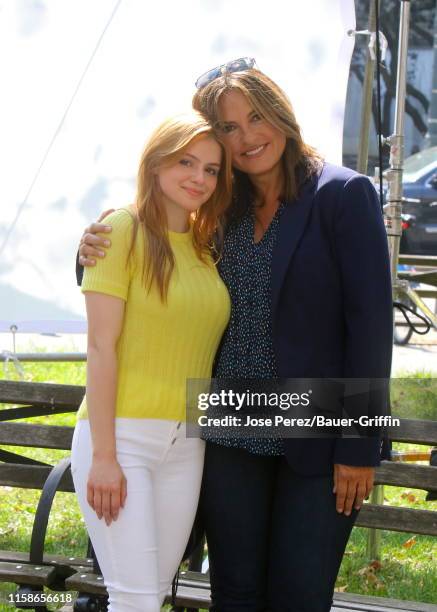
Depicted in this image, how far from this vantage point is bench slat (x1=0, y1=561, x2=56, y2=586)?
3.11 metres

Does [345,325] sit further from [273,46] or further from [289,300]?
[273,46]

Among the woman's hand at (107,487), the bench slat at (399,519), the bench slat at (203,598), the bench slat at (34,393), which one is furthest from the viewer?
the bench slat at (34,393)

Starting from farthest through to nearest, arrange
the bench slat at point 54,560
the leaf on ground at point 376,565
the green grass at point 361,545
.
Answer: the leaf on ground at point 376,565, the green grass at point 361,545, the bench slat at point 54,560

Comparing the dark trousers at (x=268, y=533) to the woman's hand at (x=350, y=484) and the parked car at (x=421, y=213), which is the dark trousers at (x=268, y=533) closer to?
the woman's hand at (x=350, y=484)

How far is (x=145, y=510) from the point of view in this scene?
234 centimetres

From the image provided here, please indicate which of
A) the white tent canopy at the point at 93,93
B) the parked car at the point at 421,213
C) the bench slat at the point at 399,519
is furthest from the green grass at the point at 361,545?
the parked car at the point at 421,213

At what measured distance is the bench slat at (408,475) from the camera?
3346 mm

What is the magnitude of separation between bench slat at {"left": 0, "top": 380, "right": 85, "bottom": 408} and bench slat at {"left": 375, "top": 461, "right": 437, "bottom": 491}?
45.5 inches

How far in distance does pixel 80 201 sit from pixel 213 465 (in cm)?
213

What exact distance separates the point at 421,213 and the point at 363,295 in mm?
10145

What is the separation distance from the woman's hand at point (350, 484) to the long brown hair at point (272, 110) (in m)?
0.70

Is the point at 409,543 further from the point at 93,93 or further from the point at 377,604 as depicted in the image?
the point at 93,93

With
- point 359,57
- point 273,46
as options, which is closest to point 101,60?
point 273,46

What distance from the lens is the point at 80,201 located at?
434cm
